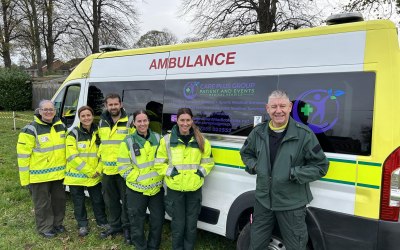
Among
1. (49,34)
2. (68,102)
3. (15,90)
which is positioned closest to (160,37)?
(49,34)

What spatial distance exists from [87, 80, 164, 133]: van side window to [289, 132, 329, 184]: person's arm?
2.01 metres

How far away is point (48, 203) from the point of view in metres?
4.52

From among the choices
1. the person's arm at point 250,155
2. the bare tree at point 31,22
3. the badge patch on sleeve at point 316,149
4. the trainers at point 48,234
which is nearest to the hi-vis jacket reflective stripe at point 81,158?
the trainers at point 48,234

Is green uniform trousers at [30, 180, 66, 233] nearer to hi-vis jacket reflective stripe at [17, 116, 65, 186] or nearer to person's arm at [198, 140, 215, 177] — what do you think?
hi-vis jacket reflective stripe at [17, 116, 65, 186]

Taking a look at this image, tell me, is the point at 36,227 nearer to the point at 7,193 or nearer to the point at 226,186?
the point at 7,193

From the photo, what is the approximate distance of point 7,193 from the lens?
20.3 feet

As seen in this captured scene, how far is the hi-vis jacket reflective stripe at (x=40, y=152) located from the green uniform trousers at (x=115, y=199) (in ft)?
2.14

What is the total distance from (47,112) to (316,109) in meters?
3.20

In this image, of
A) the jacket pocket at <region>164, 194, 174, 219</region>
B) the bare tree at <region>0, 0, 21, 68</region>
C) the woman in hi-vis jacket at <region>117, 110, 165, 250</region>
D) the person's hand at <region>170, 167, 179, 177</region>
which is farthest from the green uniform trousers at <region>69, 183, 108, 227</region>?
the bare tree at <region>0, 0, 21, 68</region>

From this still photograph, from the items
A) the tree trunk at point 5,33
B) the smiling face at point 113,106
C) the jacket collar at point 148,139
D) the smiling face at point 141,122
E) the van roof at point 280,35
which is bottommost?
the jacket collar at point 148,139

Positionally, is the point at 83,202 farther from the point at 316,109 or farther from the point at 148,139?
the point at 316,109

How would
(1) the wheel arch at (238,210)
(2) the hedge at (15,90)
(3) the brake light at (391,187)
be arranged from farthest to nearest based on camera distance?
(2) the hedge at (15,90) → (1) the wheel arch at (238,210) → (3) the brake light at (391,187)

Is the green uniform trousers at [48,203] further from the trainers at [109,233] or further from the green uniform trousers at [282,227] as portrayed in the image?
the green uniform trousers at [282,227]

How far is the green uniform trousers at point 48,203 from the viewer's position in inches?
175
